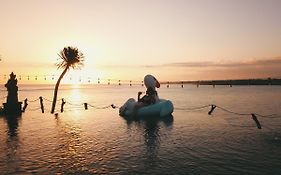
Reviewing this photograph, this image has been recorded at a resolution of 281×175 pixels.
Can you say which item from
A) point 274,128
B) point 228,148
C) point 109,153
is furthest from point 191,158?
point 274,128

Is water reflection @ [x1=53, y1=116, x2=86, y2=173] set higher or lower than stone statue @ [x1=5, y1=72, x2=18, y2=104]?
lower

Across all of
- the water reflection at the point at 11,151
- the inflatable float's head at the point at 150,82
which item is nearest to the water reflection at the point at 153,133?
the inflatable float's head at the point at 150,82

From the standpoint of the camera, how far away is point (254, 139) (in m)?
16.4

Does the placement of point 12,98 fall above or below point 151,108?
above

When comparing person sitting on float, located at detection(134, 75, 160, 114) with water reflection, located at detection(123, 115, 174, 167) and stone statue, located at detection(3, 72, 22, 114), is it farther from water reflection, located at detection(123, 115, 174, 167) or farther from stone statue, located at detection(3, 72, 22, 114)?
stone statue, located at detection(3, 72, 22, 114)

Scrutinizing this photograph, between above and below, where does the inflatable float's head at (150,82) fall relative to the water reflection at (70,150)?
above

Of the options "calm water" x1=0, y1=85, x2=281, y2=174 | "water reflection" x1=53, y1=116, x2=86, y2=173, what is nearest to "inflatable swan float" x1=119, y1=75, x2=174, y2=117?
"calm water" x1=0, y1=85, x2=281, y2=174

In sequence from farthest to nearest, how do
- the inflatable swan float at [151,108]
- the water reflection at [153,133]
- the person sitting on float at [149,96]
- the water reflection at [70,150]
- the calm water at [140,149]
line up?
1. the person sitting on float at [149,96]
2. the inflatable swan float at [151,108]
3. the water reflection at [153,133]
4. the water reflection at [70,150]
5. the calm water at [140,149]

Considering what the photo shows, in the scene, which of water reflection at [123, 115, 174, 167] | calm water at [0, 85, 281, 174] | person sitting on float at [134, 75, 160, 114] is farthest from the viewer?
person sitting on float at [134, 75, 160, 114]

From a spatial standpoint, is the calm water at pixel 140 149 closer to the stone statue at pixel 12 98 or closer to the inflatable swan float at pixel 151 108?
the inflatable swan float at pixel 151 108

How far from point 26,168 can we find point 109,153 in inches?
149

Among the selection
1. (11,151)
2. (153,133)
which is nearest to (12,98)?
(11,151)

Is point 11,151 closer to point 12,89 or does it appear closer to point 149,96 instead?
point 149,96

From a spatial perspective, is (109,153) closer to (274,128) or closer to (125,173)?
(125,173)
